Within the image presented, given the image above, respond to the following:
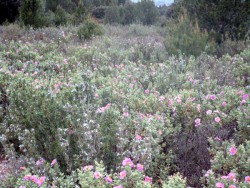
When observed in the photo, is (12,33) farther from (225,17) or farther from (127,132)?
(127,132)

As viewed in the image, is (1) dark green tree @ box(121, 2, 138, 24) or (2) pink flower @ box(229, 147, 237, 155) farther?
(1) dark green tree @ box(121, 2, 138, 24)

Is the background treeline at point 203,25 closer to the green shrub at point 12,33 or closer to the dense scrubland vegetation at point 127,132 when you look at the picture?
the green shrub at point 12,33

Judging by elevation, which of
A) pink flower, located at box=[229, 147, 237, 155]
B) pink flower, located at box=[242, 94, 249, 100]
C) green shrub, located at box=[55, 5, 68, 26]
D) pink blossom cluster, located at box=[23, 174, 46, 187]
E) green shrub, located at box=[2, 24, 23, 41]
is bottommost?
pink blossom cluster, located at box=[23, 174, 46, 187]

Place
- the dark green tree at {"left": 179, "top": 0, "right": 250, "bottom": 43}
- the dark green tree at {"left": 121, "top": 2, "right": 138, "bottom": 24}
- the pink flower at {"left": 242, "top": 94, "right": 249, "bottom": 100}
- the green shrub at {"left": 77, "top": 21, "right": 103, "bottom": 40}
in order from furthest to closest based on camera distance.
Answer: the dark green tree at {"left": 121, "top": 2, "right": 138, "bottom": 24} < the green shrub at {"left": 77, "top": 21, "right": 103, "bottom": 40} < the dark green tree at {"left": 179, "top": 0, "right": 250, "bottom": 43} < the pink flower at {"left": 242, "top": 94, "right": 249, "bottom": 100}

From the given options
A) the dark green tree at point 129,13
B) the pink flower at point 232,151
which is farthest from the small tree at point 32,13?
the pink flower at point 232,151

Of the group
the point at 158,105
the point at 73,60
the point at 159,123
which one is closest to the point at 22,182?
the point at 159,123

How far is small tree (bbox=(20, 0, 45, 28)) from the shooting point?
42.9 ft

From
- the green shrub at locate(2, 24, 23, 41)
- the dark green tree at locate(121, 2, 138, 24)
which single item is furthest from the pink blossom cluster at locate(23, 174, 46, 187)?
the dark green tree at locate(121, 2, 138, 24)

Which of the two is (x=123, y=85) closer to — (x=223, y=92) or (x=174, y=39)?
(x=223, y=92)

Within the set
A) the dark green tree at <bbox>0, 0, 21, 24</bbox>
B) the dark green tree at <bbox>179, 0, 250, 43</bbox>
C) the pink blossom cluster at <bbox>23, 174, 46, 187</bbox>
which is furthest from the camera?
the dark green tree at <bbox>0, 0, 21, 24</bbox>

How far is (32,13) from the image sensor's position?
1326 cm

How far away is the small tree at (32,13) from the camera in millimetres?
13078

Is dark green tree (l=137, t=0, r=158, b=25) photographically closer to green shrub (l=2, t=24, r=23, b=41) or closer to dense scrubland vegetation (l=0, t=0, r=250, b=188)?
green shrub (l=2, t=24, r=23, b=41)

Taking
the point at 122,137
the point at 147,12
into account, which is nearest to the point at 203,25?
the point at 122,137
